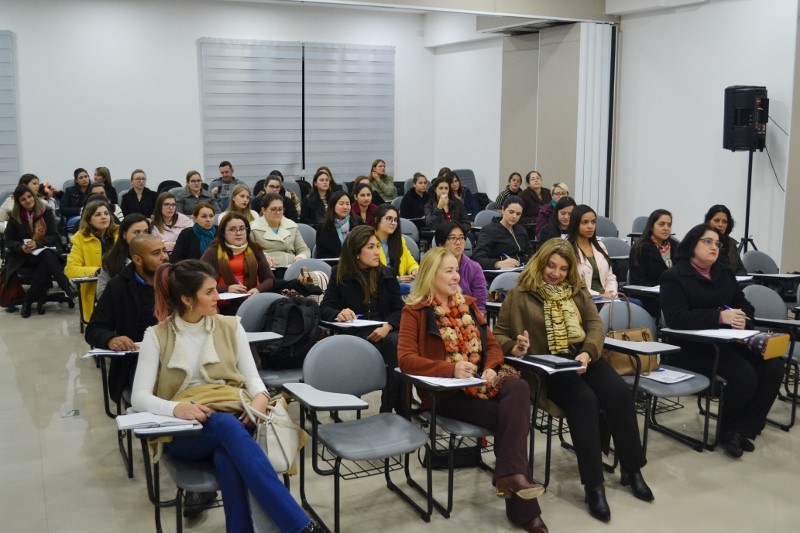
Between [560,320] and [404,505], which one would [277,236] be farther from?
[404,505]

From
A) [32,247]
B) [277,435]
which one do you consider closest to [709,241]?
[277,435]

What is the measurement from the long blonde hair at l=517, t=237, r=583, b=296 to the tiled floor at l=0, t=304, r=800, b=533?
36.2 inches

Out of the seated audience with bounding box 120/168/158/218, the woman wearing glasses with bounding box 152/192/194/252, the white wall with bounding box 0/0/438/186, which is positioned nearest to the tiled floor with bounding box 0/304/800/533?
the woman wearing glasses with bounding box 152/192/194/252

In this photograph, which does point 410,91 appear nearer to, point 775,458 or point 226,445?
point 775,458

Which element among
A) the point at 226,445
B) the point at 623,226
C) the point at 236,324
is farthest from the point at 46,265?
the point at 623,226

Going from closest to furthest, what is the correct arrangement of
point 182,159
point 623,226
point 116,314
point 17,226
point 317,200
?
point 116,314
point 17,226
point 317,200
point 623,226
point 182,159

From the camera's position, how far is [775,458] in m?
4.39

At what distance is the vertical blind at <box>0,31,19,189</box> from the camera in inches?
427

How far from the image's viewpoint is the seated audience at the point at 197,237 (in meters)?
6.08

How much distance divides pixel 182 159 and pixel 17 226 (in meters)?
4.84

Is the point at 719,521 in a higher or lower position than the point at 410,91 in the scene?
lower

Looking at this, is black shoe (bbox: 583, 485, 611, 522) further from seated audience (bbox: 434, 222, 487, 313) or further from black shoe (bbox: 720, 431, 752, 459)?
seated audience (bbox: 434, 222, 487, 313)

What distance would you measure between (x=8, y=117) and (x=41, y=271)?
177 inches

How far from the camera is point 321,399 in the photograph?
3336 mm
